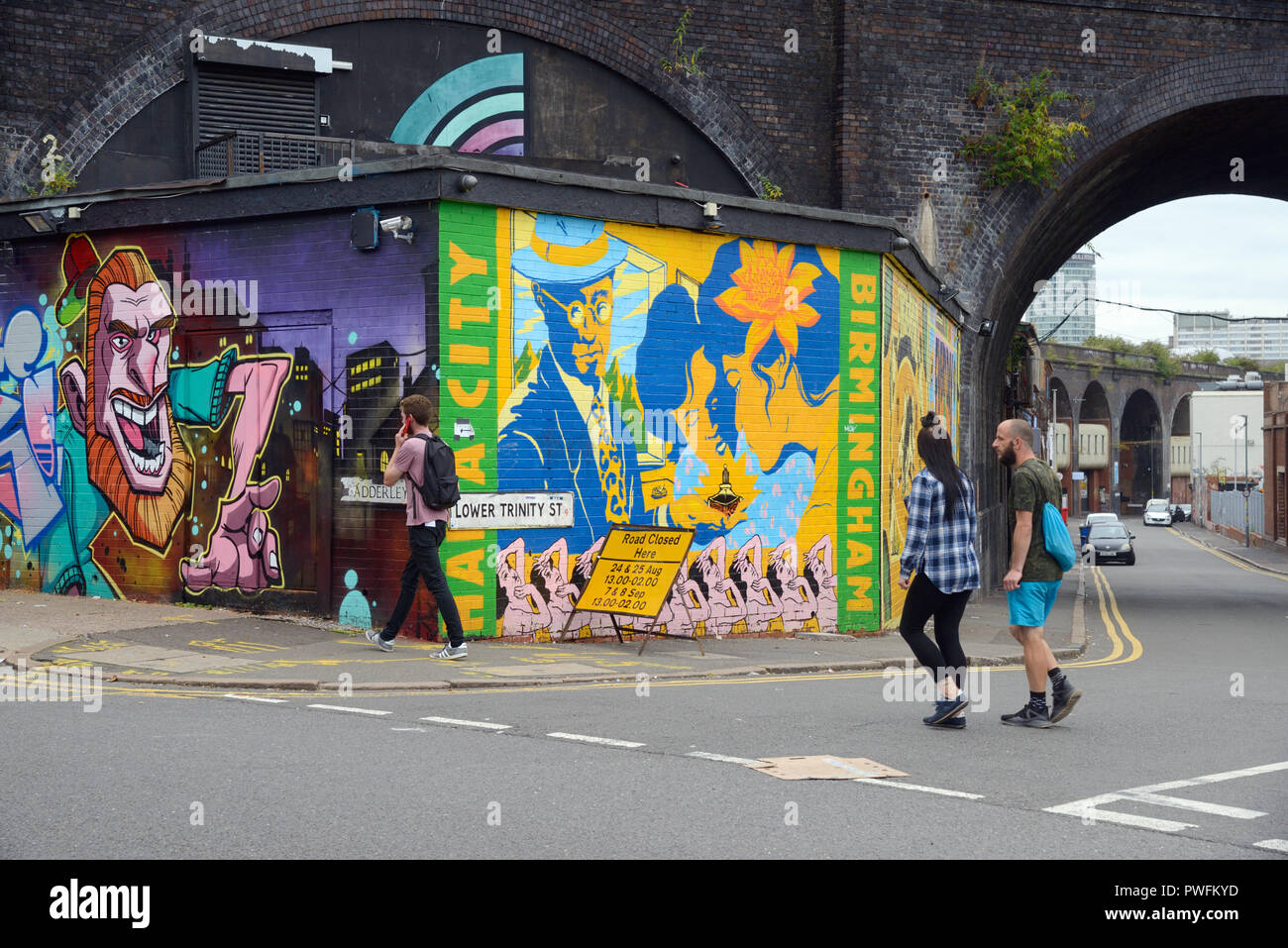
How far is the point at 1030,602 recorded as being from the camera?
866 cm

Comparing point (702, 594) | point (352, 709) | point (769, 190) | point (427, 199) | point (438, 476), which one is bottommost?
point (352, 709)

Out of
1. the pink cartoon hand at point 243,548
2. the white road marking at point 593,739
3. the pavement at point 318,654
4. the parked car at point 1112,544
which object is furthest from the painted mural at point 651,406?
the parked car at point 1112,544

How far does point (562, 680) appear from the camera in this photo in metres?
10.5

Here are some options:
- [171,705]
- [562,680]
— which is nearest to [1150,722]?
[562,680]

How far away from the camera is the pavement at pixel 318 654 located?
10.2 metres

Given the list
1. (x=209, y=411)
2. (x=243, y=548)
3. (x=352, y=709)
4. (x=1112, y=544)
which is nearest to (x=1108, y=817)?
(x=352, y=709)

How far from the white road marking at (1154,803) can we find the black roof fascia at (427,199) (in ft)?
25.9

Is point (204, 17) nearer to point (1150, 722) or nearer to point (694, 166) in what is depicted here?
point (694, 166)

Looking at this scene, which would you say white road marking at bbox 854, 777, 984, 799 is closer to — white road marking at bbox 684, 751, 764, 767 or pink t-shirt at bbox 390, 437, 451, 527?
white road marking at bbox 684, 751, 764, 767

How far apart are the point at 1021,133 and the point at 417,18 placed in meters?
10.0

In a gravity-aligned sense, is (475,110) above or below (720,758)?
above

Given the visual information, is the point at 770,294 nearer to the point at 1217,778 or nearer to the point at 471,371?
the point at 471,371

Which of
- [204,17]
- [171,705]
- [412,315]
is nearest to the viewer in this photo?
[171,705]

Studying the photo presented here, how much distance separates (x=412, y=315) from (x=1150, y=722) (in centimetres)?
710
